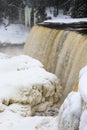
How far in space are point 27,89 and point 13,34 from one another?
31.0ft

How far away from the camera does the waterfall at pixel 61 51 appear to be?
719 cm

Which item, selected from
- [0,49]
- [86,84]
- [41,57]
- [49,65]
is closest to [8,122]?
[86,84]

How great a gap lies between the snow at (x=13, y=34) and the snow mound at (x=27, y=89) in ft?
24.9

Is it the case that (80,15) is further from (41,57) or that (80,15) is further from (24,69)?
(24,69)

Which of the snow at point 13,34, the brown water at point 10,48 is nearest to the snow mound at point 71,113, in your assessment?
the brown water at point 10,48

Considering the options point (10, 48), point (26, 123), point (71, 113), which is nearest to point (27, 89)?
point (26, 123)

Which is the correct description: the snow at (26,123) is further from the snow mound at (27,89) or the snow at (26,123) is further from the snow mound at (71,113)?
the snow mound at (71,113)

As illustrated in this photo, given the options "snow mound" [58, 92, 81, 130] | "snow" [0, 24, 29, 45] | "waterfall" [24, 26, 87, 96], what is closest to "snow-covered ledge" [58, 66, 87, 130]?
"snow mound" [58, 92, 81, 130]

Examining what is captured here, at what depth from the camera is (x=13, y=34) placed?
50.3 feet

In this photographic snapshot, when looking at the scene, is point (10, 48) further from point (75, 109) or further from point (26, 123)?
point (75, 109)

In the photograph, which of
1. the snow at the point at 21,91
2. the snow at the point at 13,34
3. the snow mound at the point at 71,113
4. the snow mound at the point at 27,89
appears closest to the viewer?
the snow mound at the point at 71,113

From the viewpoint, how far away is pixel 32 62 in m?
7.62

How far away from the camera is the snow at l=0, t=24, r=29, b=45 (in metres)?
14.7

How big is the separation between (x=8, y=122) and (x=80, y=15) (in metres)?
9.66
